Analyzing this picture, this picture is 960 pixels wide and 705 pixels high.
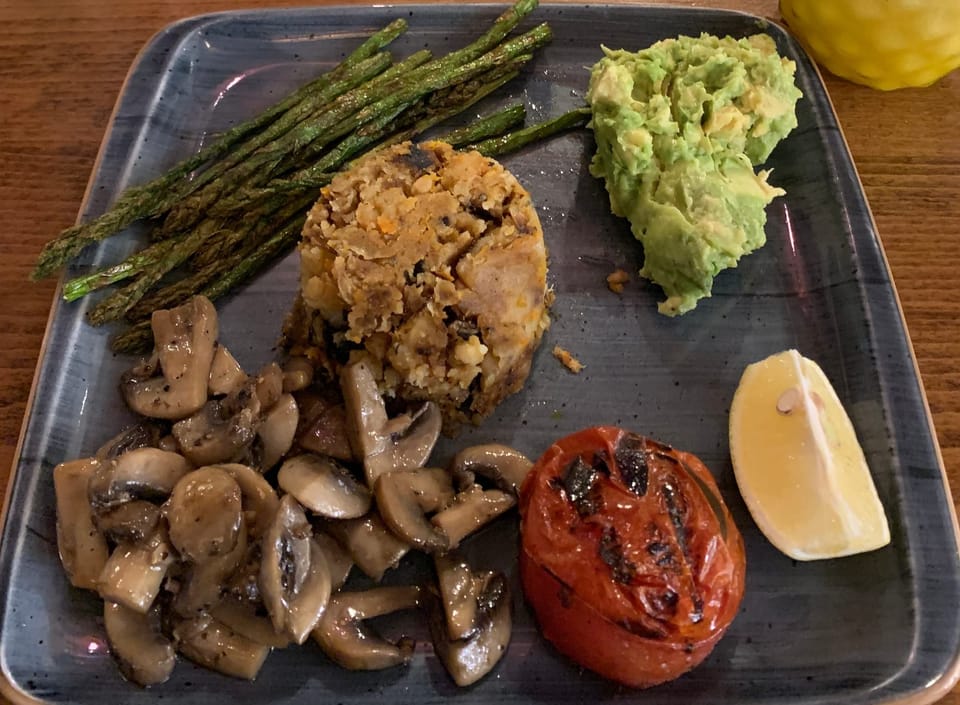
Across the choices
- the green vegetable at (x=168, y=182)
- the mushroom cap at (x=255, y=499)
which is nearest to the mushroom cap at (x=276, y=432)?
the mushroom cap at (x=255, y=499)

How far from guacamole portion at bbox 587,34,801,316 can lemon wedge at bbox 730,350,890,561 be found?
0.59 m

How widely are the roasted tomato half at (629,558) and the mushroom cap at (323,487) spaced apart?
0.57 metres

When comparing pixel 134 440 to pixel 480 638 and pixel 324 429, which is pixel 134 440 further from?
pixel 480 638

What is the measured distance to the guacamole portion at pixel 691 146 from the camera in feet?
10.7

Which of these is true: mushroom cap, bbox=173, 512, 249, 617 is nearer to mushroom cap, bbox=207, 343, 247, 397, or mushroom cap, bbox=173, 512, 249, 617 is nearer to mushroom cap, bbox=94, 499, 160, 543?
mushroom cap, bbox=94, 499, 160, 543

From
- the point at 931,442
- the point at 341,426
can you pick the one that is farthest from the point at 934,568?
the point at 341,426

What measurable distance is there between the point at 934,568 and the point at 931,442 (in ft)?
1.54

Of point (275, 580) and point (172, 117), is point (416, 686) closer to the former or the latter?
point (275, 580)

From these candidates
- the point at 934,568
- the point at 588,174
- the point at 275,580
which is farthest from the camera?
the point at 588,174

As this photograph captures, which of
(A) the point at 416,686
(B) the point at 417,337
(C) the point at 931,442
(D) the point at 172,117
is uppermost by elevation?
(D) the point at 172,117

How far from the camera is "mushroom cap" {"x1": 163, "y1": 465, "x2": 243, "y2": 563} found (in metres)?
2.40

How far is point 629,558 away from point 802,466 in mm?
795

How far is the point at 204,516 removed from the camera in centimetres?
242

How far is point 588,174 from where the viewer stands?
12.4 ft
